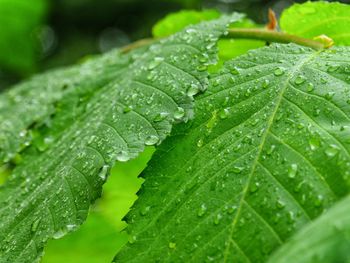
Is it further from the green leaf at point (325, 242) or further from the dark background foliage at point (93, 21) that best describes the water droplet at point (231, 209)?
the dark background foliage at point (93, 21)

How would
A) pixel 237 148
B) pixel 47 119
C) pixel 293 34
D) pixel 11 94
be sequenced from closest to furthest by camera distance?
pixel 237 148 < pixel 293 34 < pixel 47 119 < pixel 11 94

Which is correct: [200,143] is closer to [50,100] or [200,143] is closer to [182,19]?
[50,100]

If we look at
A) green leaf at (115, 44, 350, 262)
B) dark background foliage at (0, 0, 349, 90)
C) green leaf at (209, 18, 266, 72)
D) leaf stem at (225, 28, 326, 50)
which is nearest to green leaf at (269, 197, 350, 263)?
green leaf at (115, 44, 350, 262)

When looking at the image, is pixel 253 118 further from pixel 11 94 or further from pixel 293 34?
pixel 11 94

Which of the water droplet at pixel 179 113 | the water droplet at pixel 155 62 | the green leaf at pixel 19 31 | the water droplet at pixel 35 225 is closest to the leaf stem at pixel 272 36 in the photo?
the water droplet at pixel 155 62

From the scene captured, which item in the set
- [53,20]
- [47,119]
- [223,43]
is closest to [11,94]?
[47,119]

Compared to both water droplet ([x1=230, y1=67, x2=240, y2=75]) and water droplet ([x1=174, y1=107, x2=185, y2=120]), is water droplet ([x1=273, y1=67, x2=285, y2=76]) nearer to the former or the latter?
water droplet ([x1=230, y1=67, x2=240, y2=75])
